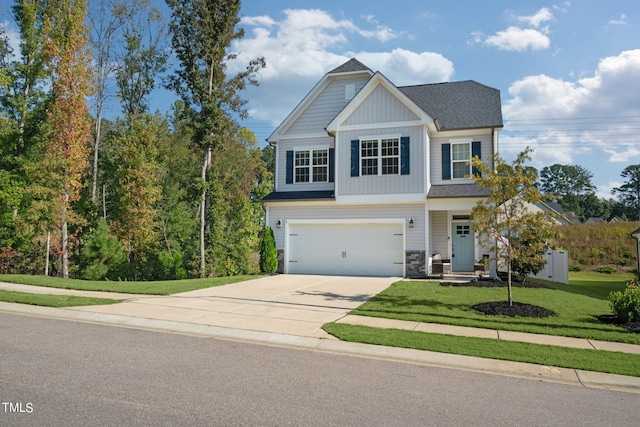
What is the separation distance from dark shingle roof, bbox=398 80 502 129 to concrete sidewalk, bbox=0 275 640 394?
9.28m

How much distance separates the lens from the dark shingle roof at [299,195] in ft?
63.2

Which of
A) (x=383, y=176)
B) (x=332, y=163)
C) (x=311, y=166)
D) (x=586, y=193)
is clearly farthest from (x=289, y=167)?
(x=586, y=193)

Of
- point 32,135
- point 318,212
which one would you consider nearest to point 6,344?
point 318,212

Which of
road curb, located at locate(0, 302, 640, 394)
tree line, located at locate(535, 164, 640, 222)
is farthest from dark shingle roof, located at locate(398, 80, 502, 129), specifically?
tree line, located at locate(535, 164, 640, 222)

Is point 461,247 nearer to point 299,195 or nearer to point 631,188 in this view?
point 299,195

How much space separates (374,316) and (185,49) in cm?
1570

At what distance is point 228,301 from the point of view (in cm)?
1185

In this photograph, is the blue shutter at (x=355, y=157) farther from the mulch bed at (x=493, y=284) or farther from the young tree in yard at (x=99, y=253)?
the young tree in yard at (x=99, y=253)

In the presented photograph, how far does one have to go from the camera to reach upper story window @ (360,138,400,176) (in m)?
18.5

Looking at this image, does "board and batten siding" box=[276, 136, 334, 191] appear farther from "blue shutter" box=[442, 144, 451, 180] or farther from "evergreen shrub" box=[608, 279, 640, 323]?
"evergreen shrub" box=[608, 279, 640, 323]

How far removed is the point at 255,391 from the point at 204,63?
18138 millimetres

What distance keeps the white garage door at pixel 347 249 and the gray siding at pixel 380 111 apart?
449 centimetres

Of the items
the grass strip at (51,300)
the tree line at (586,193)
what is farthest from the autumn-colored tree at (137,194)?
the tree line at (586,193)

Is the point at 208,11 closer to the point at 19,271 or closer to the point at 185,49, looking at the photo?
the point at 185,49
